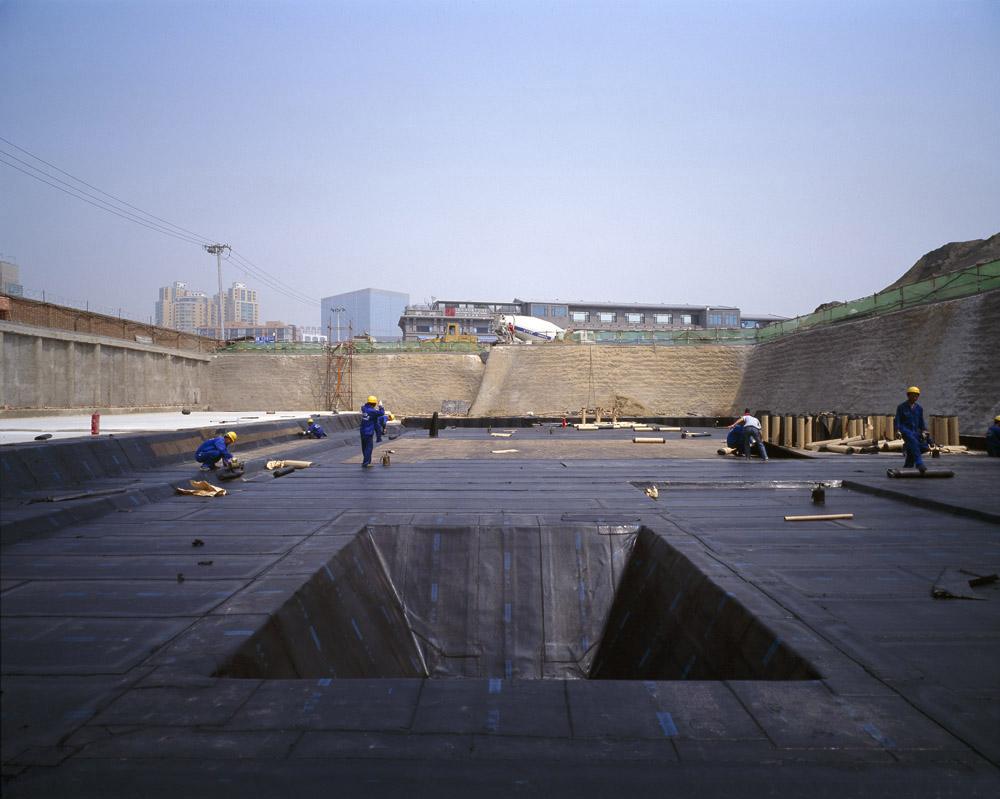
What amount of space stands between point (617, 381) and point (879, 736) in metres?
40.1

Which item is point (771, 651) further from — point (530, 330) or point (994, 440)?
point (530, 330)

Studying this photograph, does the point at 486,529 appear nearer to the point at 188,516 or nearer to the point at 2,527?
the point at 188,516

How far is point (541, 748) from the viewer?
3.12 m

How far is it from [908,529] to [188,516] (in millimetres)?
9637

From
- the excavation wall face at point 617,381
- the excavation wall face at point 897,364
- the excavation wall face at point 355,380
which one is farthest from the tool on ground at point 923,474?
the excavation wall face at point 355,380

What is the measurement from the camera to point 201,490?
35.7 feet

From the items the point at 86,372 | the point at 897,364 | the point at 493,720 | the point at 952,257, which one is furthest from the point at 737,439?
the point at 952,257

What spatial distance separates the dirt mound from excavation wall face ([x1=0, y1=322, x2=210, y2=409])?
49.6 metres

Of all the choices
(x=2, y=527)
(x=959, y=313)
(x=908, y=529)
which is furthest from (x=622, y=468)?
(x=959, y=313)

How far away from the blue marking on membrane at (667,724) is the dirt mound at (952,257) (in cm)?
4915

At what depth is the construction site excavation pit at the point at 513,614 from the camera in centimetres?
509

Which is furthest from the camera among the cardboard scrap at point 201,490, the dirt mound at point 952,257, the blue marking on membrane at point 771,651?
the dirt mound at point 952,257

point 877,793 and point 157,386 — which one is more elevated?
point 157,386

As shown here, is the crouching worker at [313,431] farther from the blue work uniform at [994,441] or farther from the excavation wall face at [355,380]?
Result: the excavation wall face at [355,380]
